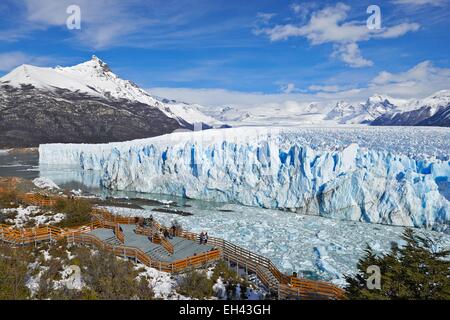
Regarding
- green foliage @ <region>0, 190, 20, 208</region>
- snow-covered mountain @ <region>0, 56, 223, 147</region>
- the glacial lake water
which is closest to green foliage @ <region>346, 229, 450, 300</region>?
the glacial lake water

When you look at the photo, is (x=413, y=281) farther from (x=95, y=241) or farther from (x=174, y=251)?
(x=95, y=241)

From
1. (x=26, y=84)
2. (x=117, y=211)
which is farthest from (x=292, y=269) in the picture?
(x=26, y=84)

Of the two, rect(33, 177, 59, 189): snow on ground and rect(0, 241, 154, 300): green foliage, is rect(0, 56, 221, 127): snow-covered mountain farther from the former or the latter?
rect(0, 241, 154, 300): green foliage

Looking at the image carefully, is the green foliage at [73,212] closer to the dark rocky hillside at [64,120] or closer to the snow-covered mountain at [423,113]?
the dark rocky hillside at [64,120]

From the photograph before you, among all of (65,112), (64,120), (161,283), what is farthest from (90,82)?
(161,283)
